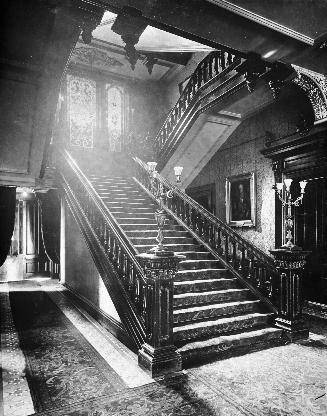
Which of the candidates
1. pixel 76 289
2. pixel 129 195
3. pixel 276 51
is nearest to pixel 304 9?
pixel 276 51

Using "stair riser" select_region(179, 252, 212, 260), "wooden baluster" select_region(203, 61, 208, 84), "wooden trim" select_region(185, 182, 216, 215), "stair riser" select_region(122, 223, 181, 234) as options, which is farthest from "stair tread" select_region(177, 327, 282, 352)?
"wooden baluster" select_region(203, 61, 208, 84)

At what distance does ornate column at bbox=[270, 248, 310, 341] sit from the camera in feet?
17.4

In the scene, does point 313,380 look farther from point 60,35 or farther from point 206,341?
point 60,35

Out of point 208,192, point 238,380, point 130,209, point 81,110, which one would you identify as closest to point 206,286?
point 238,380

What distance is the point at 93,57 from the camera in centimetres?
1308

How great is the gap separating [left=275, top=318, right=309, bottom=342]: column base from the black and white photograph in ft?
0.10

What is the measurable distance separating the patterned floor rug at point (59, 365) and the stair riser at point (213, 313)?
1.28 meters

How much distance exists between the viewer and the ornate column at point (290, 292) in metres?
5.29

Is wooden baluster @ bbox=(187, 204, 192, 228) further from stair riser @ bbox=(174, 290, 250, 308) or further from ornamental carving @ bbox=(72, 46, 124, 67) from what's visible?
ornamental carving @ bbox=(72, 46, 124, 67)

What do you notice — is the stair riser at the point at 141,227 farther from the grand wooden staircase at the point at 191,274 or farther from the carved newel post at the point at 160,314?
the carved newel post at the point at 160,314

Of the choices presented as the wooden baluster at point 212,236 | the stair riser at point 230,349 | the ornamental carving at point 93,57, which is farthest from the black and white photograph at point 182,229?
the ornamental carving at point 93,57

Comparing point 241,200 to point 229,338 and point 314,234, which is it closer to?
point 314,234

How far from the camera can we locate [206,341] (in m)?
4.71

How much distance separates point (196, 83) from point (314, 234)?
200 inches
